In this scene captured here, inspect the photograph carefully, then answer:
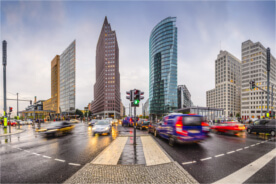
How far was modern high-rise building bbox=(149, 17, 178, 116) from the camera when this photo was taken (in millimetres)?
94812

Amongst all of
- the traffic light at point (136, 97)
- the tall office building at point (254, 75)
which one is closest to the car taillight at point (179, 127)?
the traffic light at point (136, 97)

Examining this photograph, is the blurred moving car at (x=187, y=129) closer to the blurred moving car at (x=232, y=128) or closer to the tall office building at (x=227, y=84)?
the blurred moving car at (x=232, y=128)

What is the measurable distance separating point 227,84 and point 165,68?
74.1m

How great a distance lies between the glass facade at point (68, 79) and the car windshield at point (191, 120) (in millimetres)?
111243

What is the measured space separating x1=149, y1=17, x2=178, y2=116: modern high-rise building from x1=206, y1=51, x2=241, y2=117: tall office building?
66457mm

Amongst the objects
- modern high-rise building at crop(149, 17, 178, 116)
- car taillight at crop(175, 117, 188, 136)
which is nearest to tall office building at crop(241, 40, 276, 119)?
modern high-rise building at crop(149, 17, 178, 116)

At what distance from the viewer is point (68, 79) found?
109 meters

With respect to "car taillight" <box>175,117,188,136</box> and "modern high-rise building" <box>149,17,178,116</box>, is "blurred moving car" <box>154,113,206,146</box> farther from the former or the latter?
"modern high-rise building" <box>149,17,178,116</box>

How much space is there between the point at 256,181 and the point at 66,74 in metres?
125

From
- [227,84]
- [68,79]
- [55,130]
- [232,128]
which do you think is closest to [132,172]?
[55,130]

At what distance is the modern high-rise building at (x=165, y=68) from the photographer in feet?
311

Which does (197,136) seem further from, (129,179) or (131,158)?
(129,179)

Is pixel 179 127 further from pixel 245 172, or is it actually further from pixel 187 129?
pixel 245 172

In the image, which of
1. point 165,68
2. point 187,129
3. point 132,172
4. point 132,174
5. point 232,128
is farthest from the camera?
point 165,68
